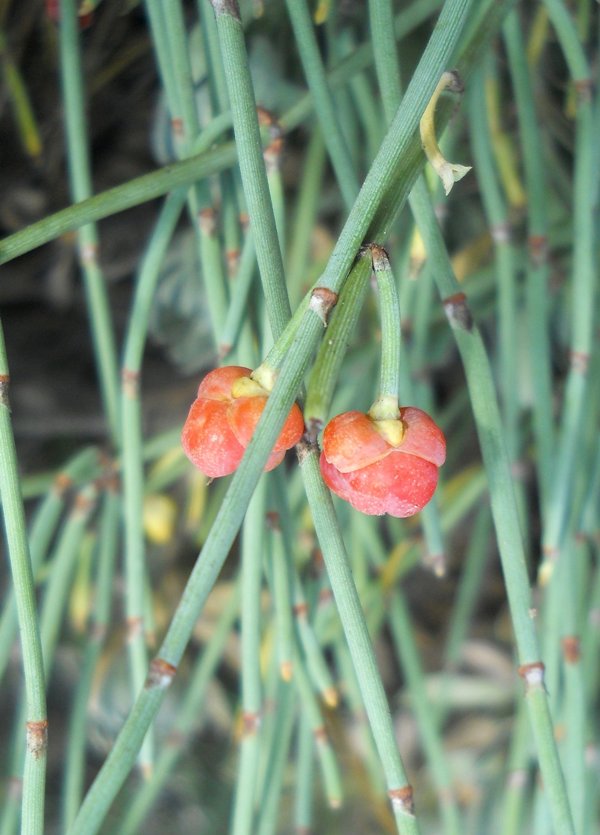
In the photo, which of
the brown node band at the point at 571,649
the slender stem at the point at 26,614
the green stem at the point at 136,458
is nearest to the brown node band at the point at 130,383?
the green stem at the point at 136,458

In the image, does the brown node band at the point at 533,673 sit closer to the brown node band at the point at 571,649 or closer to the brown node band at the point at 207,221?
the brown node band at the point at 571,649

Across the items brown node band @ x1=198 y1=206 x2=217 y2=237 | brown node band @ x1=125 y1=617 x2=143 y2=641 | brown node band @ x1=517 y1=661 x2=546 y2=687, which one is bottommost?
brown node band @ x1=517 y1=661 x2=546 y2=687

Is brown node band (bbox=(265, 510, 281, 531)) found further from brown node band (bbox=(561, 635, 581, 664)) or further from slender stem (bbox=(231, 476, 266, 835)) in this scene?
brown node band (bbox=(561, 635, 581, 664))

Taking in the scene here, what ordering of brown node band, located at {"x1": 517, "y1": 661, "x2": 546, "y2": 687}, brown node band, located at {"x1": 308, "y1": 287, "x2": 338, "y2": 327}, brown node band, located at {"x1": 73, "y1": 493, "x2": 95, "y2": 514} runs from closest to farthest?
brown node band, located at {"x1": 308, "y1": 287, "x2": 338, "y2": 327} → brown node band, located at {"x1": 517, "y1": 661, "x2": 546, "y2": 687} → brown node band, located at {"x1": 73, "y1": 493, "x2": 95, "y2": 514}

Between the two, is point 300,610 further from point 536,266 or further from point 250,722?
point 536,266

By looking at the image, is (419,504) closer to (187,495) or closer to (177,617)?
(177,617)

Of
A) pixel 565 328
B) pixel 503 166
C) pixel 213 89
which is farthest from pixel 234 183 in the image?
pixel 565 328

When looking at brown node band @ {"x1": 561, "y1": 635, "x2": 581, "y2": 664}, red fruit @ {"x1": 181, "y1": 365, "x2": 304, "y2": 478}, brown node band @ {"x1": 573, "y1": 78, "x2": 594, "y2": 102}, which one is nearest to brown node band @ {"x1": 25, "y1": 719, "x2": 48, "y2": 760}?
red fruit @ {"x1": 181, "y1": 365, "x2": 304, "y2": 478}
